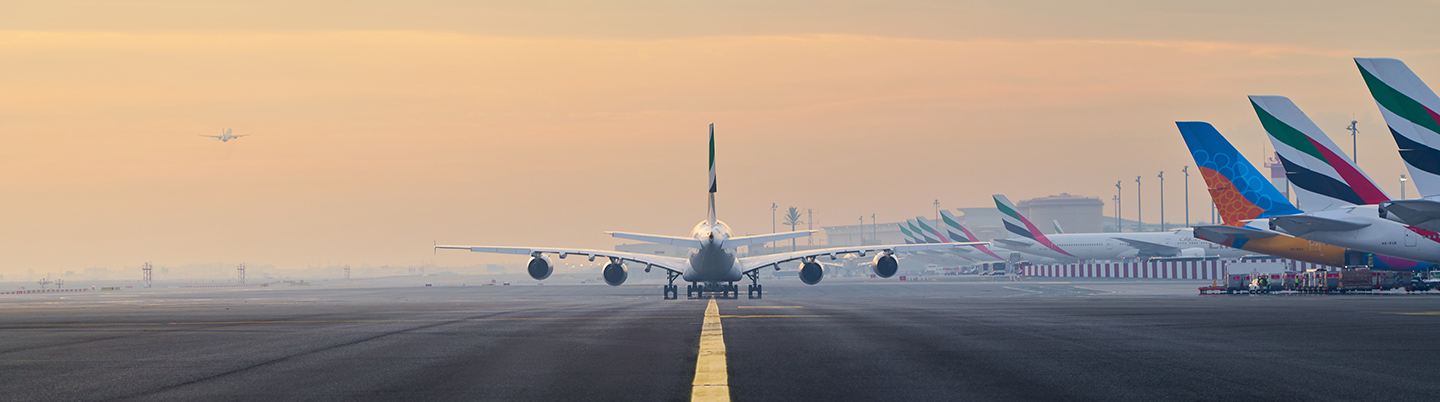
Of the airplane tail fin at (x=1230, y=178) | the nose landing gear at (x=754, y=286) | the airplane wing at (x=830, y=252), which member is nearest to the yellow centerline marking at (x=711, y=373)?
the nose landing gear at (x=754, y=286)

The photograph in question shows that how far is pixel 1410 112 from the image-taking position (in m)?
31.3

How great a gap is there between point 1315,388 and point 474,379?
6672 millimetres

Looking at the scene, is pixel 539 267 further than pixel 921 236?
No

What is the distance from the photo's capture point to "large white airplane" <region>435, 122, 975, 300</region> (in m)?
46.2

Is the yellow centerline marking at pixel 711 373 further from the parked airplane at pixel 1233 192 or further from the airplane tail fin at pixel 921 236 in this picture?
the airplane tail fin at pixel 921 236

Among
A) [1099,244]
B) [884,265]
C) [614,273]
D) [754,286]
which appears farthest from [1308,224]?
[1099,244]

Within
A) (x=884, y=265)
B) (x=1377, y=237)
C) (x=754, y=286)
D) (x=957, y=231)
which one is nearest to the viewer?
(x=1377, y=237)

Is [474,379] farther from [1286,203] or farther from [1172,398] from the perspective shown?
[1286,203]

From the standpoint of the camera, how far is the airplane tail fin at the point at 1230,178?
1690 inches

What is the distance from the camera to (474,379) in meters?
8.69

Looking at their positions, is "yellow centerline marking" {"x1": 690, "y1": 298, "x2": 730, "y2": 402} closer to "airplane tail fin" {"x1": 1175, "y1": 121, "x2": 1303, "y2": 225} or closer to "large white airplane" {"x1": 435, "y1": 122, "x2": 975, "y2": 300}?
"large white airplane" {"x1": 435, "y1": 122, "x2": 975, "y2": 300}

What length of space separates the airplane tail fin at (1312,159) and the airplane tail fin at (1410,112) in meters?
6.17

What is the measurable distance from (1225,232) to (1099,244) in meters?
63.4

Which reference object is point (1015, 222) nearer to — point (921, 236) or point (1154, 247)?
point (1154, 247)
